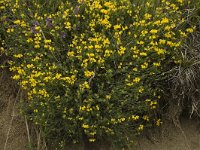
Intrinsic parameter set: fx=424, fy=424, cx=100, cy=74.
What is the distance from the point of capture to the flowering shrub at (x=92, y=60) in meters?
3.42

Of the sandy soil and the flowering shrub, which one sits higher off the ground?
the flowering shrub

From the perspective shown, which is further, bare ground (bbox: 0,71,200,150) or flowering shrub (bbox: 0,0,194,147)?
bare ground (bbox: 0,71,200,150)

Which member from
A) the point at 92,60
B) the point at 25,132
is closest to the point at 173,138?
the point at 92,60

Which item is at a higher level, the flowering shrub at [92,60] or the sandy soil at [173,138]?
the flowering shrub at [92,60]

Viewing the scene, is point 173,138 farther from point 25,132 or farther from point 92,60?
point 25,132

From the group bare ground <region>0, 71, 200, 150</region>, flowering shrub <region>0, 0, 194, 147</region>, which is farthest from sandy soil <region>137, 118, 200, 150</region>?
flowering shrub <region>0, 0, 194, 147</region>

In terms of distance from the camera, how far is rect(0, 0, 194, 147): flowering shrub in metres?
3.42

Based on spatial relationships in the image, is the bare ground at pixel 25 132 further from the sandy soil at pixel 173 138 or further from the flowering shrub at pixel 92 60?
A: the flowering shrub at pixel 92 60

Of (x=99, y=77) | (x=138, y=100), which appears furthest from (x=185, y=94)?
(x=99, y=77)

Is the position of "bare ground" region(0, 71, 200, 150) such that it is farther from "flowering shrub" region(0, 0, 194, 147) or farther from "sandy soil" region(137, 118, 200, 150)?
"flowering shrub" region(0, 0, 194, 147)

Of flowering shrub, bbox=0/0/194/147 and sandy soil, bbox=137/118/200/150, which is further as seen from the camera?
sandy soil, bbox=137/118/200/150

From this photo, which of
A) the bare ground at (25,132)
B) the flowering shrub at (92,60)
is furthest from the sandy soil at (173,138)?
the flowering shrub at (92,60)

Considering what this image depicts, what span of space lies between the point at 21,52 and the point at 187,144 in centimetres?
172

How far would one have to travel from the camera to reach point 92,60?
3.41 m
